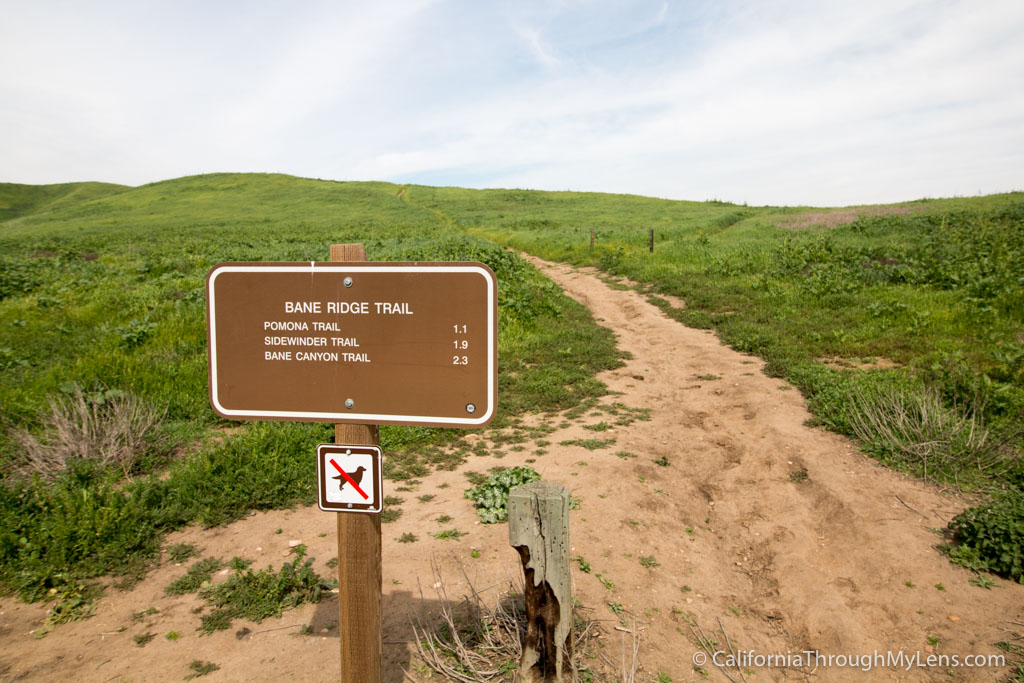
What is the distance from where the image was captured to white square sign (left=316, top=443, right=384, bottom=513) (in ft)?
7.98

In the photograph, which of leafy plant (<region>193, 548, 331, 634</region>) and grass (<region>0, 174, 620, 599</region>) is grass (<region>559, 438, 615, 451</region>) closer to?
grass (<region>0, 174, 620, 599</region>)

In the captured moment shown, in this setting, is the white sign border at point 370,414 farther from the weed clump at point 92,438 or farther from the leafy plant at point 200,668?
the weed clump at point 92,438

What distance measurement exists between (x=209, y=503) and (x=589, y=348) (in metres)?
7.17

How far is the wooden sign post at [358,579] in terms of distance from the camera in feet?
8.18

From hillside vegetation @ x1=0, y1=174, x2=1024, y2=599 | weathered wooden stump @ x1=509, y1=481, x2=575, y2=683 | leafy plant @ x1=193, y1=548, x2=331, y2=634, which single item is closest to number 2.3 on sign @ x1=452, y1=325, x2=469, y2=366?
weathered wooden stump @ x1=509, y1=481, x2=575, y2=683

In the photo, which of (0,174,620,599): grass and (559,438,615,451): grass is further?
(559,438,615,451): grass

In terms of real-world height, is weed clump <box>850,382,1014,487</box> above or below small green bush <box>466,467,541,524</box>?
above

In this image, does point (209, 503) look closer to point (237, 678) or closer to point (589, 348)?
point (237, 678)

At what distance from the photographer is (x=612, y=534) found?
515 centimetres

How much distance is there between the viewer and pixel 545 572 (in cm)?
304

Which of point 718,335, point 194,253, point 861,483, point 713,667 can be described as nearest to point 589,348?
point 718,335

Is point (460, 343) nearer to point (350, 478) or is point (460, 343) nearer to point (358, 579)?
point (350, 478)

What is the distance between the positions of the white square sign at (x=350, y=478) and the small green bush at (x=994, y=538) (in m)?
4.87

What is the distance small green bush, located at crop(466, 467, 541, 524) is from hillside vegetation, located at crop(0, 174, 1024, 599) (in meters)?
0.97
